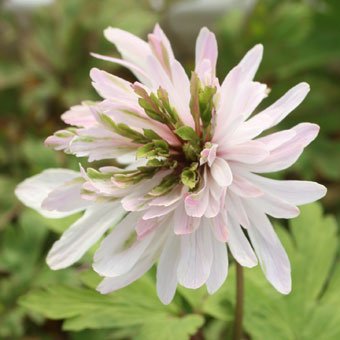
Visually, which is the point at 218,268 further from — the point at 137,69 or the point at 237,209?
the point at 137,69

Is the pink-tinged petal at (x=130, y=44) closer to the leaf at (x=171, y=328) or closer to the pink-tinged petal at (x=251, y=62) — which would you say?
the pink-tinged petal at (x=251, y=62)

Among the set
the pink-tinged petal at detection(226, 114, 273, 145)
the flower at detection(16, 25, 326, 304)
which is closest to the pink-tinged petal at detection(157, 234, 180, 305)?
the flower at detection(16, 25, 326, 304)

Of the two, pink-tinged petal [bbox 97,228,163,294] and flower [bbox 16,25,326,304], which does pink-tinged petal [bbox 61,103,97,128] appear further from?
pink-tinged petal [bbox 97,228,163,294]

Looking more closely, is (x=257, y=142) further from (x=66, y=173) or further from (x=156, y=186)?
(x=66, y=173)

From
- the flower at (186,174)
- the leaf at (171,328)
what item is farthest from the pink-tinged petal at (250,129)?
the leaf at (171,328)

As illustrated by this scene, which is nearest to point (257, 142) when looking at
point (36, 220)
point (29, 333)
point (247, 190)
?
point (247, 190)

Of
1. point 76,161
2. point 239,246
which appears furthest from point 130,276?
point 76,161
